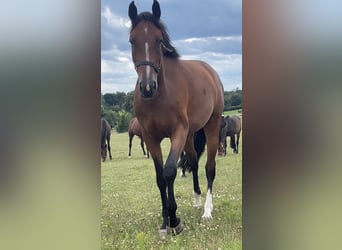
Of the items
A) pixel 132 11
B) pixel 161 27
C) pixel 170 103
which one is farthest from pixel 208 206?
pixel 132 11

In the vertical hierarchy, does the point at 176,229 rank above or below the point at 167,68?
below

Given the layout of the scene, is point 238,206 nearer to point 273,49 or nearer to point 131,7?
point 273,49

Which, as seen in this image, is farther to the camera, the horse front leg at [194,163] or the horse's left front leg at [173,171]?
the horse front leg at [194,163]

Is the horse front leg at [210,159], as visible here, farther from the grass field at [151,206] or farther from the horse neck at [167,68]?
the horse neck at [167,68]

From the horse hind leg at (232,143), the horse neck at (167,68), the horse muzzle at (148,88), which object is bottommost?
the horse hind leg at (232,143)

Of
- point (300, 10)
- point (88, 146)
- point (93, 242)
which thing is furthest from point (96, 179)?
point (300, 10)

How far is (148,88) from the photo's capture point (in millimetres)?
2123

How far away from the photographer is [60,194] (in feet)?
7.11

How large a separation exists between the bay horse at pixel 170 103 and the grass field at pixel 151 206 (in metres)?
0.04

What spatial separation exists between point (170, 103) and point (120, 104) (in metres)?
0.27

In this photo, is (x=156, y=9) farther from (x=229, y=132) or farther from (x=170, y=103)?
(x=229, y=132)

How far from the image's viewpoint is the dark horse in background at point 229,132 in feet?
7.24

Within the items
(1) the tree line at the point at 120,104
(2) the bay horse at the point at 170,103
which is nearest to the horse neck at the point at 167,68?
(2) the bay horse at the point at 170,103

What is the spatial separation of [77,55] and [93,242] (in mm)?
1004
